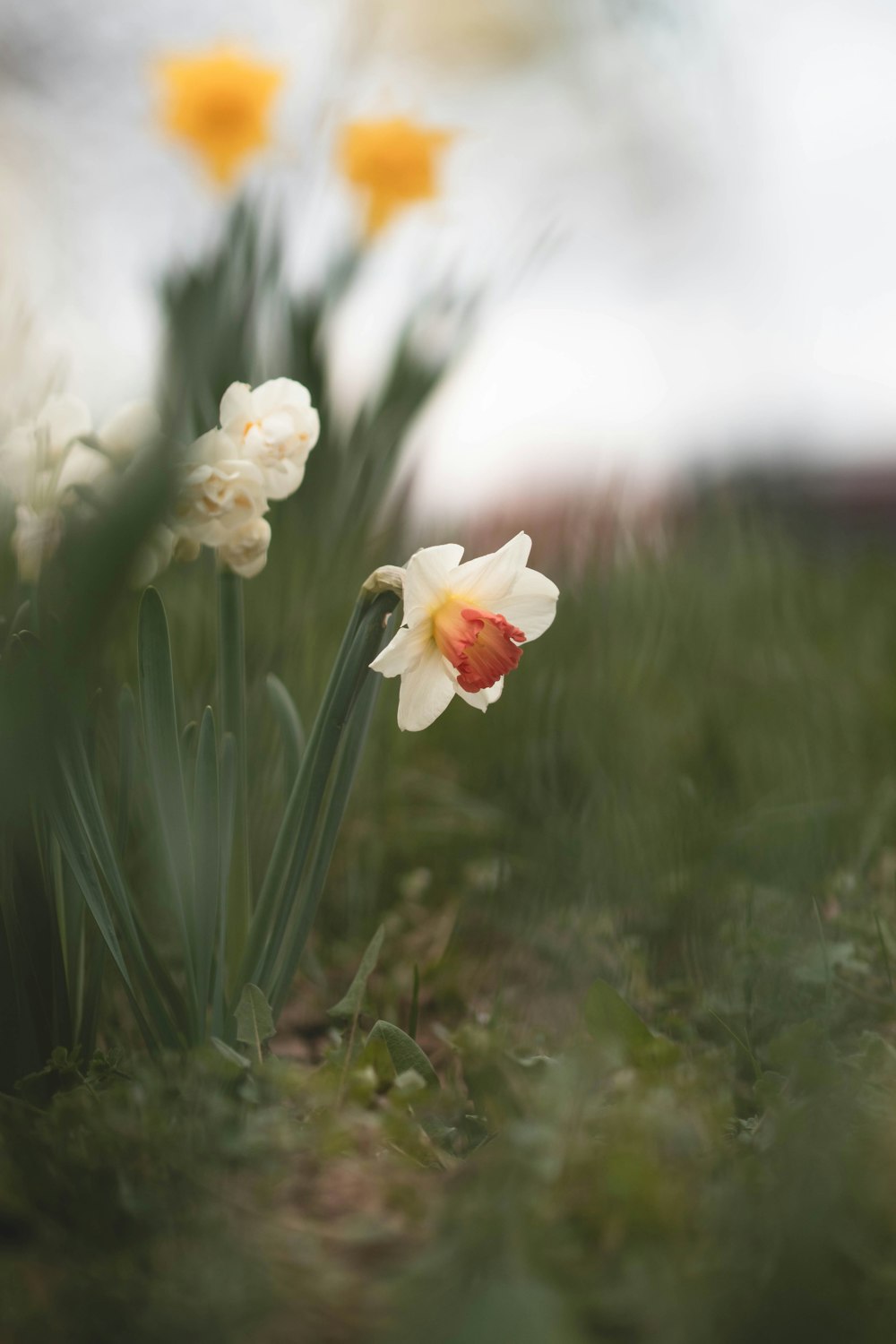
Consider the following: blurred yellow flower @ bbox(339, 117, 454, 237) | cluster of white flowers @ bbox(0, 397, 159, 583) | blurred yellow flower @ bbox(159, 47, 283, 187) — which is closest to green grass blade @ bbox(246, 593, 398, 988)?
cluster of white flowers @ bbox(0, 397, 159, 583)

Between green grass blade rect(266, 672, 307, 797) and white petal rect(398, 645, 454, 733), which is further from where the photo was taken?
green grass blade rect(266, 672, 307, 797)

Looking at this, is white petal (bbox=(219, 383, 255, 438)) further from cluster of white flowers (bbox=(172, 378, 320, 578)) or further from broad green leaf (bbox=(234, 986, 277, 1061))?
broad green leaf (bbox=(234, 986, 277, 1061))

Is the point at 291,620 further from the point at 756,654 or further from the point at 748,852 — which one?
the point at 756,654

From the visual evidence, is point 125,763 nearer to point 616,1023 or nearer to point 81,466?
point 81,466

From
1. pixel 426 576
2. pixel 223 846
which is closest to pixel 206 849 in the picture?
pixel 223 846

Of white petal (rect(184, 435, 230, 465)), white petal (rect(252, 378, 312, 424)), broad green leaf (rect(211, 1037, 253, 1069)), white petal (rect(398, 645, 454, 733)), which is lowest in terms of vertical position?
broad green leaf (rect(211, 1037, 253, 1069))

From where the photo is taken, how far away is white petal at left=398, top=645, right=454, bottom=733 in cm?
73

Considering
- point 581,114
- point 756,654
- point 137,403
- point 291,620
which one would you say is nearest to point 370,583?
point 137,403

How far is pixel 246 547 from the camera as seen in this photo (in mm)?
736

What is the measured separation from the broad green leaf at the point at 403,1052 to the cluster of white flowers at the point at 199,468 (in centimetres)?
34

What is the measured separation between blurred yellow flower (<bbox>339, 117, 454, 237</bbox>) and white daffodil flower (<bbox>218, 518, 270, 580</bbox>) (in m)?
1.81

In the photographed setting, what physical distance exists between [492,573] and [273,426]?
0.18 metres

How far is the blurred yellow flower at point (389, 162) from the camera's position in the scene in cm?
236

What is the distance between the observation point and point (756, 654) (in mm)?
1858
